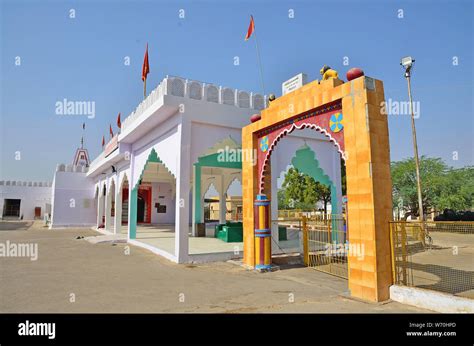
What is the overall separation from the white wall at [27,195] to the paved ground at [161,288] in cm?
2747

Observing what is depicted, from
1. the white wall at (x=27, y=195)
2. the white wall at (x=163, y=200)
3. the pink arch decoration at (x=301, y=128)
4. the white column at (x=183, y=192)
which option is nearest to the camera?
the pink arch decoration at (x=301, y=128)

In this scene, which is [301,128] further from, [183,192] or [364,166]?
[183,192]

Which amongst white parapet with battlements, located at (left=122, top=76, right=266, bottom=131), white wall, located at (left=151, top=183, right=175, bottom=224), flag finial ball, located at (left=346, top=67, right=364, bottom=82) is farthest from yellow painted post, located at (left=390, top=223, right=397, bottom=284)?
white wall, located at (left=151, top=183, right=175, bottom=224)

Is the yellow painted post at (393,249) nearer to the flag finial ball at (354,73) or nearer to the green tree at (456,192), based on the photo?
the flag finial ball at (354,73)

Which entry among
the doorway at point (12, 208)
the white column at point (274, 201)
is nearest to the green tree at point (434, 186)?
the white column at point (274, 201)

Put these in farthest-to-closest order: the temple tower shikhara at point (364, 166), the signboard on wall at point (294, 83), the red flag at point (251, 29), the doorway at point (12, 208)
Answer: the doorway at point (12, 208) → the red flag at point (251, 29) → the signboard on wall at point (294, 83) → the temple tower shikhara at point (364, 166)

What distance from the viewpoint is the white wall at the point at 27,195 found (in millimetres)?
31594

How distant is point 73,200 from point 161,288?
21.6 m

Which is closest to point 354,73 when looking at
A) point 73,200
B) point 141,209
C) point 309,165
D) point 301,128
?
point 301,128

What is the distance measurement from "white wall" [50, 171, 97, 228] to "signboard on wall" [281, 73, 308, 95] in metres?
21.5

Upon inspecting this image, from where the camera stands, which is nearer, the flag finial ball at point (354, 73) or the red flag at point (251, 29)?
the flag finial ball at point (354, 73)

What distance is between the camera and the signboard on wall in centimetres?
764

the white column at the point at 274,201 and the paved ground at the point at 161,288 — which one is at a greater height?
the white column at the point at 274,201
